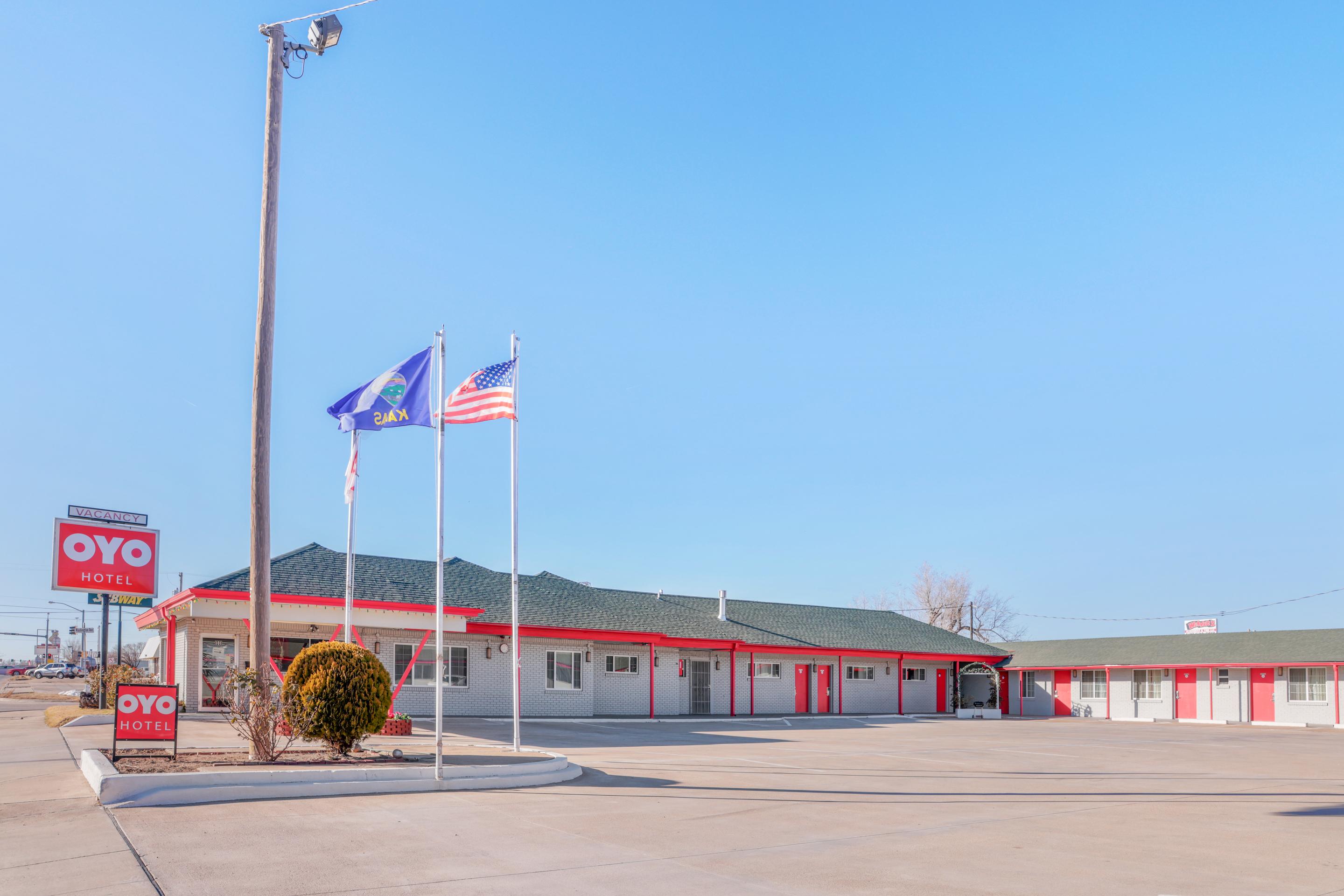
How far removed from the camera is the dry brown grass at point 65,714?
24.4m

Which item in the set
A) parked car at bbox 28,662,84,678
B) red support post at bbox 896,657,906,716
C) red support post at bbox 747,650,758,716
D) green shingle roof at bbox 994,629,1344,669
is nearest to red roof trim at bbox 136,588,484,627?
red support post at bbox 747,650,758,716

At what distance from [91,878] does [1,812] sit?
3.90m

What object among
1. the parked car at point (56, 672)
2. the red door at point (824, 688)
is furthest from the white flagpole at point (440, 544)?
the parked car at point (56, 672)

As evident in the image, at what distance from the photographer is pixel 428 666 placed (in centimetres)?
2930

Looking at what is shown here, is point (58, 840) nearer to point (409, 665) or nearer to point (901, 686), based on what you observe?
point (409, 665)

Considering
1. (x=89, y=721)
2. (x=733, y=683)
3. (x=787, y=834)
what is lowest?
(x=733, y=683)

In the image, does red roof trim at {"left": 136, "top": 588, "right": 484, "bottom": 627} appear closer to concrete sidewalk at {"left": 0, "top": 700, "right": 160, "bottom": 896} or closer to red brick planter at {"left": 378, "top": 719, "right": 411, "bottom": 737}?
red brick planter at {"left": 378, "top": 719, "right": 411, "bottom": 737}

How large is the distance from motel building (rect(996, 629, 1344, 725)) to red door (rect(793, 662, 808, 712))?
482 inches

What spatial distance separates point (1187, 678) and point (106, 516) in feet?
131

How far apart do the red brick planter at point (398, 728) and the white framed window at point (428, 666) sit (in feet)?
22.5

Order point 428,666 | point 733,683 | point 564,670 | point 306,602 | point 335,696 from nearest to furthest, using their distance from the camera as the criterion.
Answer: point 335,696
point 306,602
point 428,666
point 564,670
point 733,683

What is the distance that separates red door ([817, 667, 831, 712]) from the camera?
40.4m

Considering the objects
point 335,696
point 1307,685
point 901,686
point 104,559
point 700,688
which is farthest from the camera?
point 901,686

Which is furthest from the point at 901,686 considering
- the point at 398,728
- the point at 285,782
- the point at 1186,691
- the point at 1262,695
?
the point at 285,782
